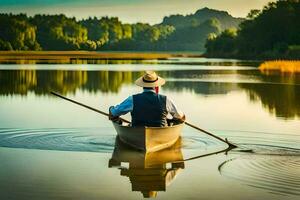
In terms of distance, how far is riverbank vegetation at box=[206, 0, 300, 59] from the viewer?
4205 inches

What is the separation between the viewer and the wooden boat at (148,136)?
12.0 m

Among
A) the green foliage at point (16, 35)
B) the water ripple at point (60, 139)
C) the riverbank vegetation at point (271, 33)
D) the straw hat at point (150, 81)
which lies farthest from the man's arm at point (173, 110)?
the green foliage at point (16, 35)

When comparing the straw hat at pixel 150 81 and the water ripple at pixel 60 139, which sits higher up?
the straw hat at pixel 150 81

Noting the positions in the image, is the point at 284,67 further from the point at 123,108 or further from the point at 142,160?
the point at 142,160

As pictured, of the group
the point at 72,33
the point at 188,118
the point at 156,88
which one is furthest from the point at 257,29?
the point at 156,88

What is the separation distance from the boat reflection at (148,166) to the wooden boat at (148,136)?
113 millimetres

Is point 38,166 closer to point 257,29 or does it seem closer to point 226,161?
point 226,161

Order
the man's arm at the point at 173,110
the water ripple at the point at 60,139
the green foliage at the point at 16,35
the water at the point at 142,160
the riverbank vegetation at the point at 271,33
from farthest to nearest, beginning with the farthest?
the green foliage at the point at 16,35
the riverbank vegetation at the point at 271,33
the water ripple at the point at 60,139
the man's arm at the point at 173,110
the water at the point at 142,160

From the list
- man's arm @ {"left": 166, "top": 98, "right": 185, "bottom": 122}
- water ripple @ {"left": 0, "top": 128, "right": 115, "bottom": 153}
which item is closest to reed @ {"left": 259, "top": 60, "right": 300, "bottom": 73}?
water ripple @ {"left": 0, "top": 128, "right": 115, "bottom": 153}

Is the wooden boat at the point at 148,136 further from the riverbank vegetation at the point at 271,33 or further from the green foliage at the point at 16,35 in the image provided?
the green foliage at the point at 16,35

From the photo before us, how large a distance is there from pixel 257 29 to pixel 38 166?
10904cm

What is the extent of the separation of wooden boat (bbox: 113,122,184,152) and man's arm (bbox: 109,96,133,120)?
22 centimetres

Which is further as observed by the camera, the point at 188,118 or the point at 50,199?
the point at 188,118

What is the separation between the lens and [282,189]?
9328 mm
